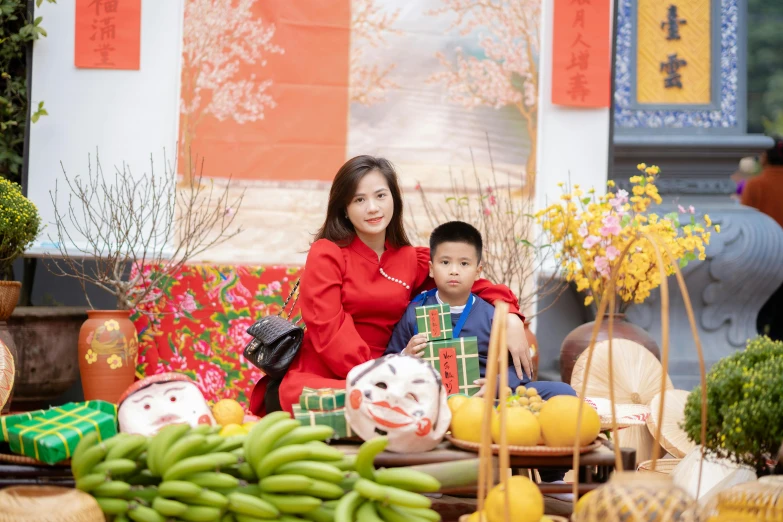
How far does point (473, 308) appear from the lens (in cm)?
311

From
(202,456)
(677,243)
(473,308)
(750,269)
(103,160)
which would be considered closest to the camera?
(202,456)

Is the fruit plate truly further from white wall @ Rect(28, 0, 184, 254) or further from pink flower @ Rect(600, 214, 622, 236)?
white wall @ Rect(28, 0, 184, 254)

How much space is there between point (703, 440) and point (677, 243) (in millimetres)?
2585

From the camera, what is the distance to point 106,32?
495cm

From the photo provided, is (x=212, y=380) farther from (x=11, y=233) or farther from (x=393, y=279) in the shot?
(x=393, y=279)

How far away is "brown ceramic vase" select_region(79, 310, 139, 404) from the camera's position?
441cm

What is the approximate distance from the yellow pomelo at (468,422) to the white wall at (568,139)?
3163mm

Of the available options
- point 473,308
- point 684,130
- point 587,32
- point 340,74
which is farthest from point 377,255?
point 684,130

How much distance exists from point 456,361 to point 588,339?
1948mm

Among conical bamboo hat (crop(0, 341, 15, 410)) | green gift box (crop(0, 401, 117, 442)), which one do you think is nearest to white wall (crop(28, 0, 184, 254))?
conical bamboo hat (crop(0, 341, 15, 410))

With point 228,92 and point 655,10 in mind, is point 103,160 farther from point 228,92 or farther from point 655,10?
point 655,10

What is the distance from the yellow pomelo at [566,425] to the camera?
79.4 inches

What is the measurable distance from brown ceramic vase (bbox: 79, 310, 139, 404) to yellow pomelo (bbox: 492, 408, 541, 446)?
2919mm

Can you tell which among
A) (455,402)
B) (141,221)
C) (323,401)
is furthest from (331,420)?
(141,221)
